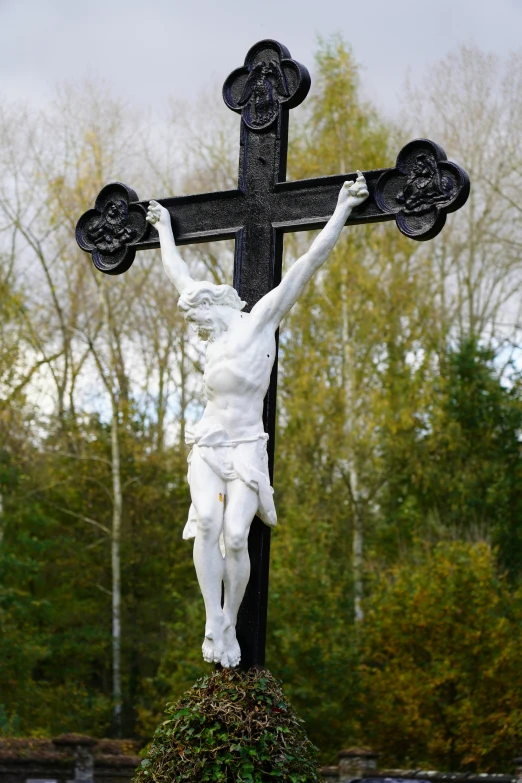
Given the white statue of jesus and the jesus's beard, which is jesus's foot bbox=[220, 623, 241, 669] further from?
the jesus's beard

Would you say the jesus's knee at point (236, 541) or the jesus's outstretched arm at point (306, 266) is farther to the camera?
the jesus's outstretched arm at point (306, 266)

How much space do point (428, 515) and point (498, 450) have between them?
216cm

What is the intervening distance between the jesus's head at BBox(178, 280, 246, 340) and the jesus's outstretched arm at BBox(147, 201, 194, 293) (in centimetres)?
30

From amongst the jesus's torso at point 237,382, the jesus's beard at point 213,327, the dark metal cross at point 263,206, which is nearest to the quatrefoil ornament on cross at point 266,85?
the dark metal cross at point 263,206

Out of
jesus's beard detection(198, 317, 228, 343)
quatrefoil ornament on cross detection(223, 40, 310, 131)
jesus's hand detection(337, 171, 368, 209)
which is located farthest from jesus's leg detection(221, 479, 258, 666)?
quatrefoil ornament on cross detection(223, 40, 310, 131)

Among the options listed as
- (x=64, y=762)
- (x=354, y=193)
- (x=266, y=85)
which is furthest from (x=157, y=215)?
(x=64, y=762)

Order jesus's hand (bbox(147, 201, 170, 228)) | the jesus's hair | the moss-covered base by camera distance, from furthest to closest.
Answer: jesus's hand (bbox(147, 201, 170, 228))
the jesus's hair
the moss-covered base

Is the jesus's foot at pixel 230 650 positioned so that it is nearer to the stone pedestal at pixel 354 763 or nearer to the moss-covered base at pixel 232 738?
the moss-covered base at pixel 232 738

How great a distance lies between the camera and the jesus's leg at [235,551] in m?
5.62

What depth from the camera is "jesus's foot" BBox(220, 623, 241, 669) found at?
18.4ft

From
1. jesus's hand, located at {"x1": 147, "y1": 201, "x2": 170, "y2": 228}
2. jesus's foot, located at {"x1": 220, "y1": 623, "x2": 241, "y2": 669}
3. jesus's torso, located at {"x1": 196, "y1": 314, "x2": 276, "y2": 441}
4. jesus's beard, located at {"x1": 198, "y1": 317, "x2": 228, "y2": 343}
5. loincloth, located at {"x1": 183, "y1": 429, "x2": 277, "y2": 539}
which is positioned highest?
jesus's hand, located at {"x1": 147, "y1": 201, "x2": 170, "y2": 228}

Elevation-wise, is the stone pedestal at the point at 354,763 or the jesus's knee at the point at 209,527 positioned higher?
the jesus's knee at the point at 209,527

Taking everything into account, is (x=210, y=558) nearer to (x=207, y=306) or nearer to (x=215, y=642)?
(x=215, y=642)

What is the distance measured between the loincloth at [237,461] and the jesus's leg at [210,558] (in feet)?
0.32
